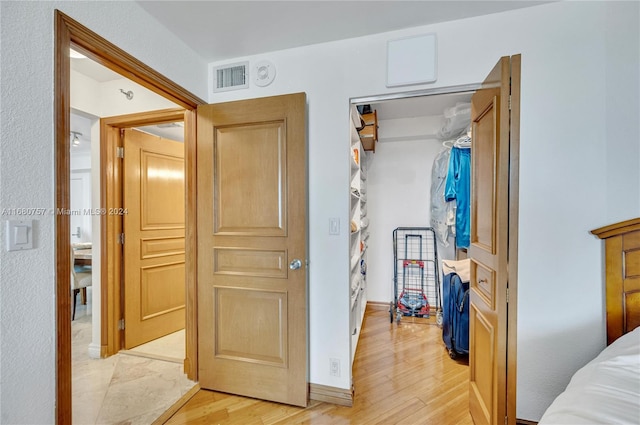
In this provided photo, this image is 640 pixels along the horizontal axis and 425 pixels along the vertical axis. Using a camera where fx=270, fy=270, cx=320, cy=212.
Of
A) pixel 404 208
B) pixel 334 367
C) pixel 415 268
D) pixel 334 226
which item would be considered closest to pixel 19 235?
pixel 334 226

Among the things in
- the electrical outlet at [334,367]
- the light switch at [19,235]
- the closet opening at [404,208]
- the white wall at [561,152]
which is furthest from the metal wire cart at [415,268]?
the light switch at [19,235]

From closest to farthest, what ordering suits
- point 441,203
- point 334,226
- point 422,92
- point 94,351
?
1. point 422,92
2. point 334,226
3. point 94,351
4. point 441,203

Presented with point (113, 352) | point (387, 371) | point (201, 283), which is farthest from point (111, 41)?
point (387, 371)

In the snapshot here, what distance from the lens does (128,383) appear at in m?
2.00

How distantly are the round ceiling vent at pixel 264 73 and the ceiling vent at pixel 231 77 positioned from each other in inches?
3.0

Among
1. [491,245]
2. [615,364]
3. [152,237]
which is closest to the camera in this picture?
[615,364]

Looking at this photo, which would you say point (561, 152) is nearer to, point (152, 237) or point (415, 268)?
point (415, 268)

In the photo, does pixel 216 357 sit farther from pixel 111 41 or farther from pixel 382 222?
pixel 382 222

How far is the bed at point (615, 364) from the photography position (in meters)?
0.68

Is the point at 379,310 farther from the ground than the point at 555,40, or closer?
closer

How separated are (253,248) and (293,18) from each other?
142 cm

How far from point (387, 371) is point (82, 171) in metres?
3.59

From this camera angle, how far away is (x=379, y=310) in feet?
11.0

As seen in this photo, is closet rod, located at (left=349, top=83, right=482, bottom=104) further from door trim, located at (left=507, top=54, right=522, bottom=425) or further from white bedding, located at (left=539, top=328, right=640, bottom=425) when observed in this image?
white bedding, located at (left=539, top=328, right=640, bottom=425)
